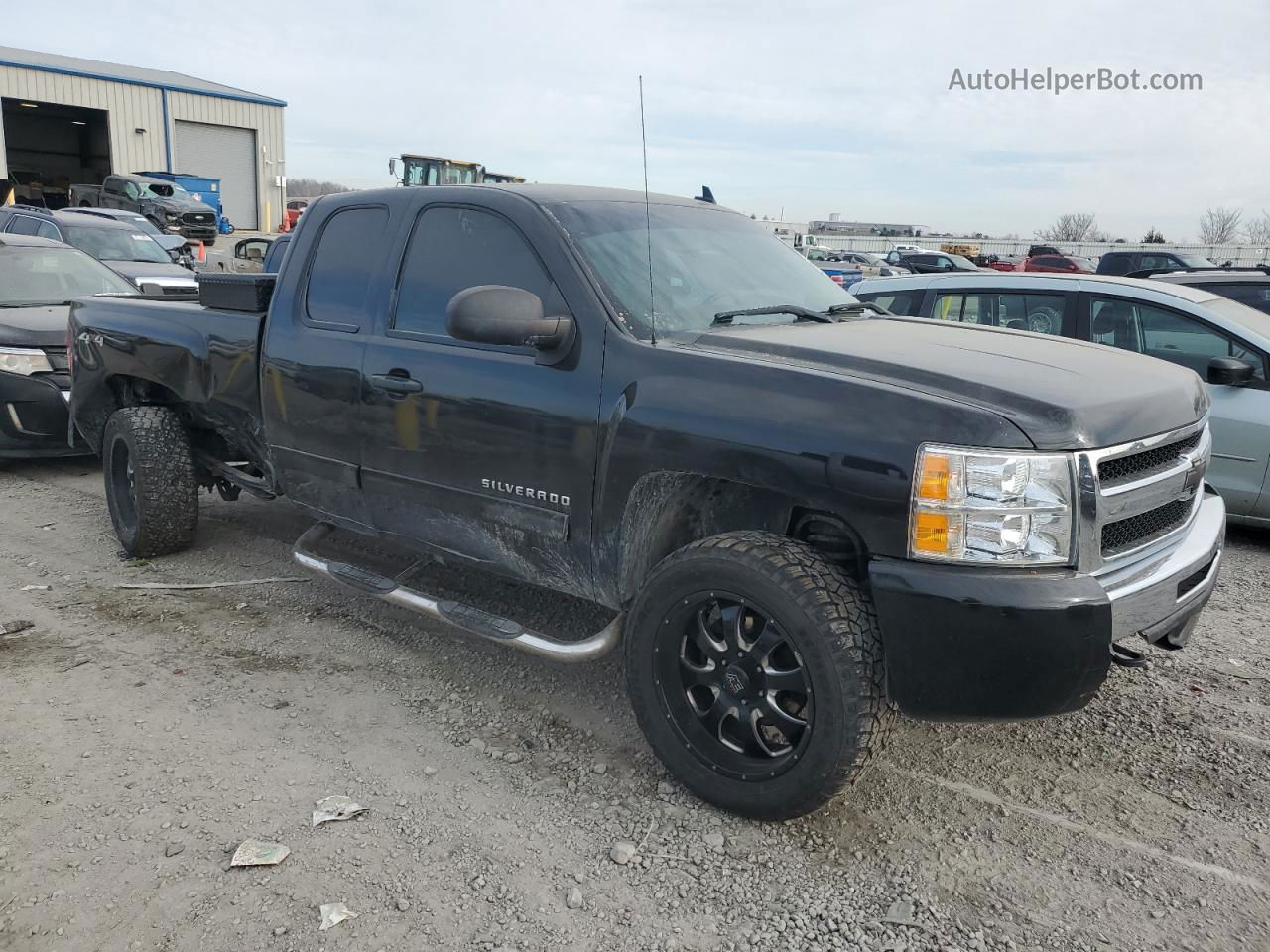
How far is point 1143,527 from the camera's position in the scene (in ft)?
9.63

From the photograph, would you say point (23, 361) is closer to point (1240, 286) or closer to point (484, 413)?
point (484, 413)

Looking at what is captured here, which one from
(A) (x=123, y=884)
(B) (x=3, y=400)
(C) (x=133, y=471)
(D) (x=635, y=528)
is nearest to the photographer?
(A) (x=123, y=884)

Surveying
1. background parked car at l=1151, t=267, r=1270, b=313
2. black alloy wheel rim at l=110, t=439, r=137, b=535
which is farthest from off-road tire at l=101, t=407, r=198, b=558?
background parked car at l=1151, t=267, r=1270, b=313

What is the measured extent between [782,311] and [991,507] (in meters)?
1.35

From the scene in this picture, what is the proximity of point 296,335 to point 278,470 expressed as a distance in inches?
25.4

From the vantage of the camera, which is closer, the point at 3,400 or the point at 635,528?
the point at 635,528

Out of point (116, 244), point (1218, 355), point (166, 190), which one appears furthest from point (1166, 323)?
point (166, 190)

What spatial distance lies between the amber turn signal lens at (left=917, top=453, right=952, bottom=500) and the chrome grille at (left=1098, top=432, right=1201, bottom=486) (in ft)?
1.47

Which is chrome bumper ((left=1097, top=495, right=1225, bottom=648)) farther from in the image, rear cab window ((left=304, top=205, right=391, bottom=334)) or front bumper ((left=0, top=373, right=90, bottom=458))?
front bumper ((left=0, top=373, right=90, bottom=458))

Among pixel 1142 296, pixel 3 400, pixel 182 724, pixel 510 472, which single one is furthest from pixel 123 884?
pixel 1142 296

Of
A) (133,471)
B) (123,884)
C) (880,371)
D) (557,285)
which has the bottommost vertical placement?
(123,884)

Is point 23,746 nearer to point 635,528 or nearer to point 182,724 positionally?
point 182,724

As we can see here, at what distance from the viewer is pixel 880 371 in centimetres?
287

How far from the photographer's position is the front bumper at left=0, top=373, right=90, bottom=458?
22.5ft
